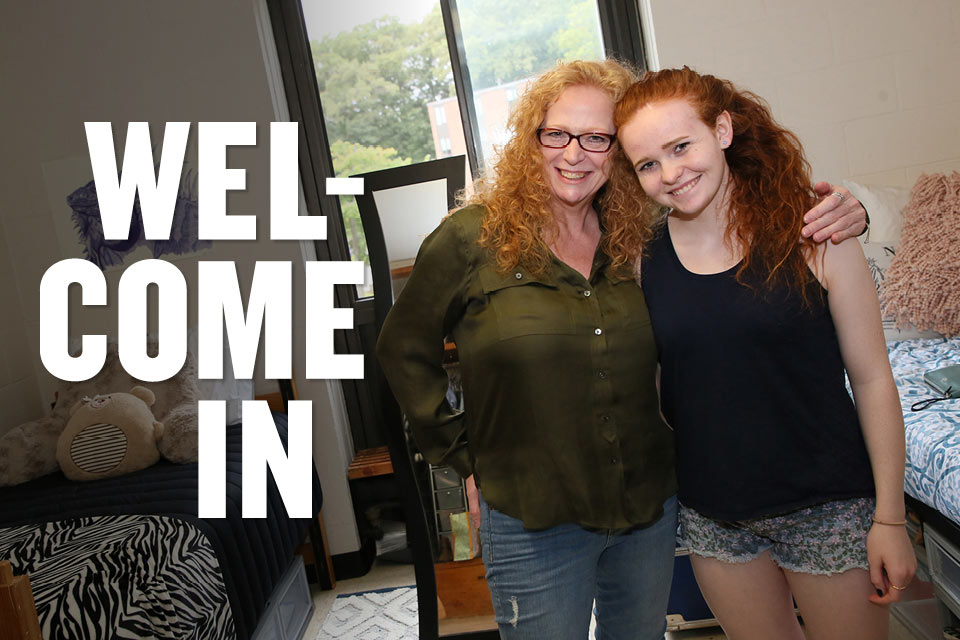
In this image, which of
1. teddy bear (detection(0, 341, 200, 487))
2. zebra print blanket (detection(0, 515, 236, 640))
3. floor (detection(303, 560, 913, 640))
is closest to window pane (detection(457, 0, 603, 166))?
teddy bear (detection(0, 341, 200, 487))

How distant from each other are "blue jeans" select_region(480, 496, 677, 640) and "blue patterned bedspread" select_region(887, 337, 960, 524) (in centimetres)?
67

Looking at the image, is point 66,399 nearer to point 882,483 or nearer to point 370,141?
point 370,141

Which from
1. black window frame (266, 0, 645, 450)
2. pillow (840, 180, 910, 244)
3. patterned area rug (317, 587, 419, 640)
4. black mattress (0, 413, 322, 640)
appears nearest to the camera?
black mattress (0, 413, 322, 640)

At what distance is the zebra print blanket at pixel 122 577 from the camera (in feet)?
5.18

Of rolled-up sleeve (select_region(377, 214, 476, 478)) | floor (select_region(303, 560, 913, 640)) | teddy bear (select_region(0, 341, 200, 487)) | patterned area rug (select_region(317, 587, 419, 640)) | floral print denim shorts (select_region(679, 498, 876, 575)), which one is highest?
rolled-up sleeve (select_region(377, 214, 476, 478))

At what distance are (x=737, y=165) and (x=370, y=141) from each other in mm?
2137

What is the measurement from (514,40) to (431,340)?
209cm

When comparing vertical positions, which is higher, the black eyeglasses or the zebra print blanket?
the black eyeglasses

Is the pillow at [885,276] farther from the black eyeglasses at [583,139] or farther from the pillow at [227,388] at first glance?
the pillow at [227,388]

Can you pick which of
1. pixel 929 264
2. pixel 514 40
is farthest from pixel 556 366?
pixel 514 40

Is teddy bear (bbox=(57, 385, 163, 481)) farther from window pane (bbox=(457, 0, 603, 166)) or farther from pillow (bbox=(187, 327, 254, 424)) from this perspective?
window pane (bbox=(457, 0, 603, 166))

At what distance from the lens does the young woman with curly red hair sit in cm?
112

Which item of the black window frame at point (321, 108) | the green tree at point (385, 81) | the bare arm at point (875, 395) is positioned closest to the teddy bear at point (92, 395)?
the black window frame at point (321, 108)

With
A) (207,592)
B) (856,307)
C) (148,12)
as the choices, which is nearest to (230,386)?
(207,592)
